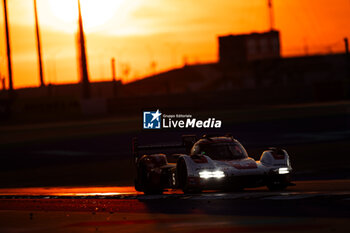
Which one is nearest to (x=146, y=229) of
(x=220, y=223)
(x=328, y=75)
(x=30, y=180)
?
(x=220, y=223)

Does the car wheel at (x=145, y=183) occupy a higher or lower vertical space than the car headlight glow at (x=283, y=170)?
lower

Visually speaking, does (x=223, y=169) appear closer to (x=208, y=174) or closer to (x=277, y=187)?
(x=208, y=174)

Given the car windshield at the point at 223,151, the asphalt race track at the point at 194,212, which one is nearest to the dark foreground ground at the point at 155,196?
the asphalt race track at the point at 194,212

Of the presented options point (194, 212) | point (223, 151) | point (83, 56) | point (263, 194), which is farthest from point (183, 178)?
point (83, 56)

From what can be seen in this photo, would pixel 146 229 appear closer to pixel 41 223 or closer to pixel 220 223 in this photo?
pixel 220 223

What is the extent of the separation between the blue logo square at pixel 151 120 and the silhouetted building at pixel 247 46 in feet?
377

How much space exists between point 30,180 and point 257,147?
12139 mm

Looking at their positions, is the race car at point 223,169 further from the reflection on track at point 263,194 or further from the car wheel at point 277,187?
the reflection on track at point 263,194

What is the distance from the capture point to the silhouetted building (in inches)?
5399

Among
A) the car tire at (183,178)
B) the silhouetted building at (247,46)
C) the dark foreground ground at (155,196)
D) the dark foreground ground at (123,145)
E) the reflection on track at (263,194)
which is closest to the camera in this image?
the dark foreground ground at (155,196)

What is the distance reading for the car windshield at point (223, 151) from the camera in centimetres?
1847

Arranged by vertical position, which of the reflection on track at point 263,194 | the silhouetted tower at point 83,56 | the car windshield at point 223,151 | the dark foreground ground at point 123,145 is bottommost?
the dark foreground ground at point 123,145

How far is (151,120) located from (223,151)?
3376 millimetres

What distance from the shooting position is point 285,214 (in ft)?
44.8
